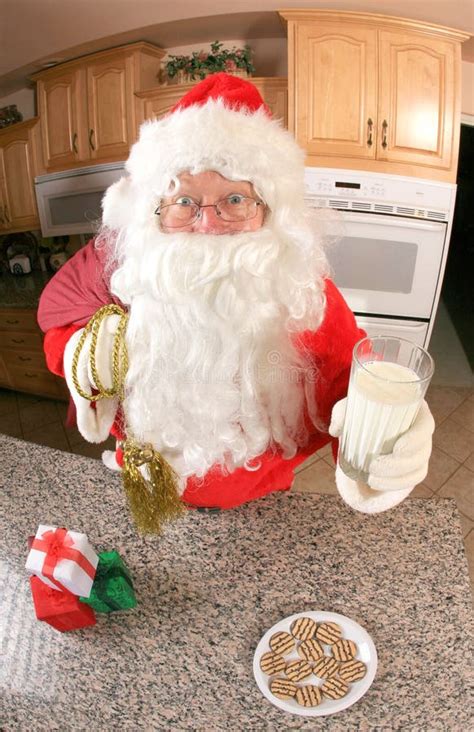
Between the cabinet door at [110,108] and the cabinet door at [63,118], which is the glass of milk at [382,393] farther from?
the cabinet door at [63,118]

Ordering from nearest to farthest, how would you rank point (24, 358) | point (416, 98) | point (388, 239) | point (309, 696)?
1. point (309, 696)
2. point (416, 98)
3. point (388, 239)
4. point (24, 358)

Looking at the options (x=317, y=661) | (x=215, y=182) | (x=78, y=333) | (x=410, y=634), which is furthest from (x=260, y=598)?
(x=215, y=182)

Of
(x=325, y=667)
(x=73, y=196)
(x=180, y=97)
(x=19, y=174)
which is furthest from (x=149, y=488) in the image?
(x=19, y=174)

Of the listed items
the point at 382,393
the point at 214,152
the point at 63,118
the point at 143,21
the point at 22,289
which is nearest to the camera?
the point at 382,393

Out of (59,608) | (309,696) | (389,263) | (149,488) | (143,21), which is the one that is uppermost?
(143,21)

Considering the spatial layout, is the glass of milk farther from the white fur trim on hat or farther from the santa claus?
the white fur trim on hat

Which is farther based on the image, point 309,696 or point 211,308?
point 211,308

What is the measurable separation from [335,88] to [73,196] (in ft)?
4.27

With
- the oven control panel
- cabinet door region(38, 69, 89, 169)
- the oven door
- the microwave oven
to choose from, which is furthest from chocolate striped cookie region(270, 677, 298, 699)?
cabinet door region(38, 69, 89, 169)

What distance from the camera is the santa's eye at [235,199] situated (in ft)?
2.81

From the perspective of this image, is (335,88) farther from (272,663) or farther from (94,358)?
(272,663)

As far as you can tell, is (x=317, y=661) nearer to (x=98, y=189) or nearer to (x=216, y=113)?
(x=216, y=113)

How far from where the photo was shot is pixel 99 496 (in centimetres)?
104

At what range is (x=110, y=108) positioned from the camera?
6.86 ft
